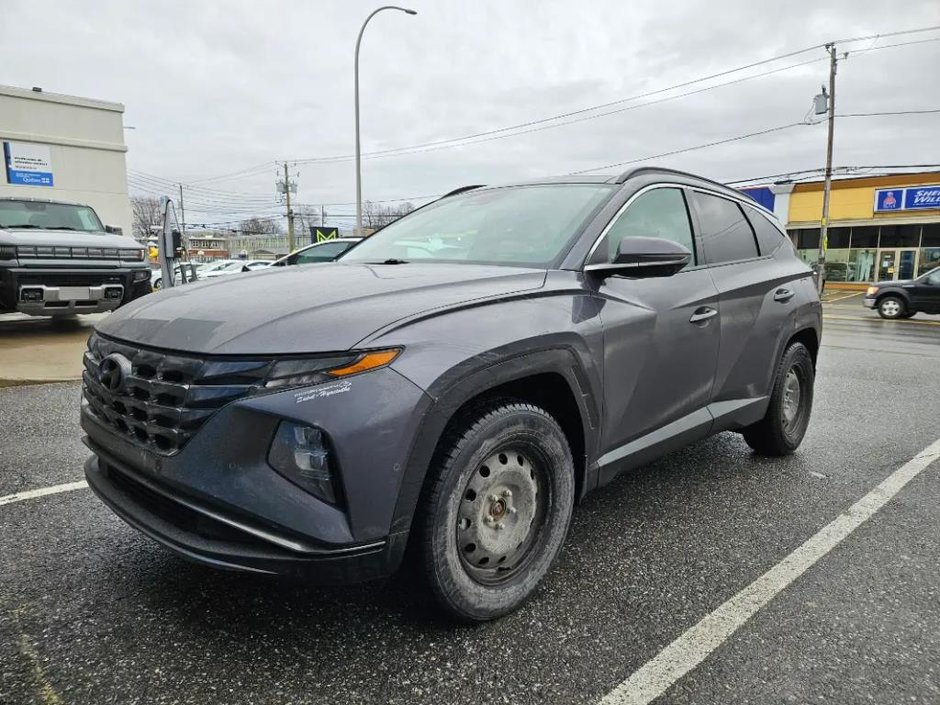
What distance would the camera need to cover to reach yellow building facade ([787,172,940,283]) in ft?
93.1

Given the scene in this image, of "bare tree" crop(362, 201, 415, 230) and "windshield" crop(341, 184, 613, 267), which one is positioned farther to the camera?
"bare tree" crop(362, 201, 415, 230)

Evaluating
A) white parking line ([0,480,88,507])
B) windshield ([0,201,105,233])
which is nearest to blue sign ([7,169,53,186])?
windshield ([0,201,105,233])

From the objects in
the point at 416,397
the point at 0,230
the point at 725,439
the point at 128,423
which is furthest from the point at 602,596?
the point at 0,230

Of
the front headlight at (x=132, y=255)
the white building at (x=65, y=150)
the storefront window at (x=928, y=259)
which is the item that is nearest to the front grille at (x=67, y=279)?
the front headlight at (x=132, y=255)

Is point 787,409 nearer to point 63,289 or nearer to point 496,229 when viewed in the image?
point 496,229

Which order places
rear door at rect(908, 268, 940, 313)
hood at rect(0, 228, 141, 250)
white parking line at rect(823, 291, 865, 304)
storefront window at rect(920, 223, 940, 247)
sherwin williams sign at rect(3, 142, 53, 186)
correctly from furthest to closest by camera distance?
storefront window at rect(920, 223, 940, 247), white parking line at rect(823, 291, 865, 304), sherwin williams sign at rect(3, 142, 53, 186), rear door at rect(908, 268, 940, 313), hood at rect(0, 228, 141, 250)

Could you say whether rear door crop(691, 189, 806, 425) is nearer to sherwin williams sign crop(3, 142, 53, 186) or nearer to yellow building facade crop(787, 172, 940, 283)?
sherwin williams sign crop(3, 142, 53, 186)

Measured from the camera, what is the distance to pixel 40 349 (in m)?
7.69

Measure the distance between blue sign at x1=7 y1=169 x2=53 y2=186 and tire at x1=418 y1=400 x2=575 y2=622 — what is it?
2624 cm

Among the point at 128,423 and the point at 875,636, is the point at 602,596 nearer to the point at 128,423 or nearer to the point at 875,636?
the point at 875,636

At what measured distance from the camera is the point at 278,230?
10144 cm

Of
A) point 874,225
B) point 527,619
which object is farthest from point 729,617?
point 874,225

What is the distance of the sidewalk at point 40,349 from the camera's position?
6.39 metres

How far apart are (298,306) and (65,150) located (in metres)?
26.5
